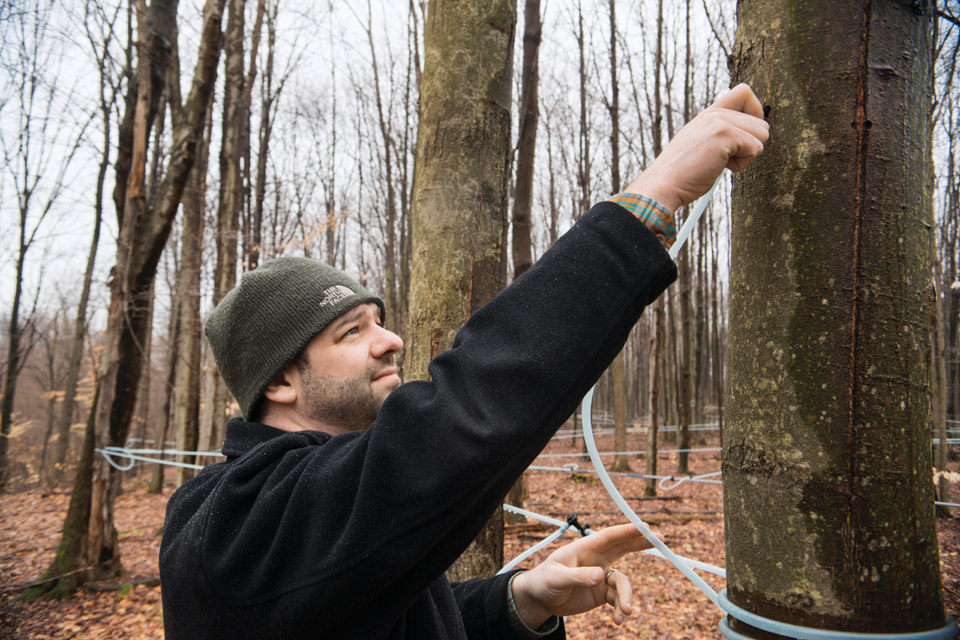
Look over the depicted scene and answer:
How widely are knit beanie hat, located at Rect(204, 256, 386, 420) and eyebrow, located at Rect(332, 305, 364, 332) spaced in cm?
2

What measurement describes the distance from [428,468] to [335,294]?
655 millimetres

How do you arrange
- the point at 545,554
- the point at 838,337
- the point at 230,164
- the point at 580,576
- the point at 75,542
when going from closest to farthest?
the point at 838,337 < the point at 580,576 < the point at 75,542 < the point at 545,554 < the point at 230,164

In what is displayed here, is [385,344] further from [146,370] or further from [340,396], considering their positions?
[146,370]

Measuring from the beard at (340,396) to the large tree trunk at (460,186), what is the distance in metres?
1.12

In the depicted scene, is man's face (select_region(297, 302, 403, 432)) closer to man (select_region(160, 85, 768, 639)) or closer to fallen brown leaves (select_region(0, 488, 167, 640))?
man (select_region(160, 85, 768, 639))

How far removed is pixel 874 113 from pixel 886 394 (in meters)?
0.54

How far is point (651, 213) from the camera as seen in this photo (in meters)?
0.97

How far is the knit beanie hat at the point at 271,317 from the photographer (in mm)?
1363

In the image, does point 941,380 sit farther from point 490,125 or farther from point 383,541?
point 383,541

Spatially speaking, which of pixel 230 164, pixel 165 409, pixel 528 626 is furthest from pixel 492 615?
pixel 165 409

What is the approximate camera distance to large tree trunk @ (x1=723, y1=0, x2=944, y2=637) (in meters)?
1.03

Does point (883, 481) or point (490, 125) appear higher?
point (490, 125)

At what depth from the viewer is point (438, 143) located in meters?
2.58

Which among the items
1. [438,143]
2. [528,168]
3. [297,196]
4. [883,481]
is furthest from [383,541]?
[297,196]
